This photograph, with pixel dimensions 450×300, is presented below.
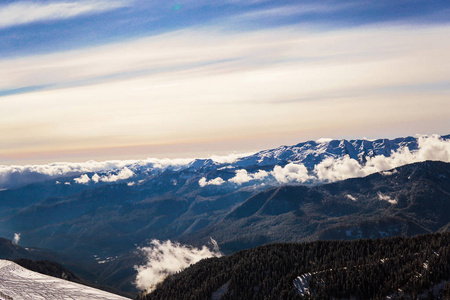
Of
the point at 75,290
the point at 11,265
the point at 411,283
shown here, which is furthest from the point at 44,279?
the point at 411,283

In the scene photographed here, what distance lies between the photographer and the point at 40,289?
114m

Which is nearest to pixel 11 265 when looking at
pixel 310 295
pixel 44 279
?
pixel 44 279

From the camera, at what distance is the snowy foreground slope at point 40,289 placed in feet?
345

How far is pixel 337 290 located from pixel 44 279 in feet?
478

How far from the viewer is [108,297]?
340 ft

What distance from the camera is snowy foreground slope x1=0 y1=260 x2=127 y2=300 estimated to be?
10525 cm

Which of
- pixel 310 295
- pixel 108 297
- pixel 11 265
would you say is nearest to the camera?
pixel 108 297

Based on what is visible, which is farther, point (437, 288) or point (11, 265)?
point (437, 288)

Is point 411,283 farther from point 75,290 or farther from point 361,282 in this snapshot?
point 75,290

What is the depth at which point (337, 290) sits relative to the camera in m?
196

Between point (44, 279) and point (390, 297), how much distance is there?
162276 mm

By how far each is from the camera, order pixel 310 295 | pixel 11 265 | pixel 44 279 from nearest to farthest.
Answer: pixel 44 279 < pixel 11 265 < pixel 310 295

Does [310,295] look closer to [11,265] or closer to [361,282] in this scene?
[361,282]

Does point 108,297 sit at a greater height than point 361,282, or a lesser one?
greater
